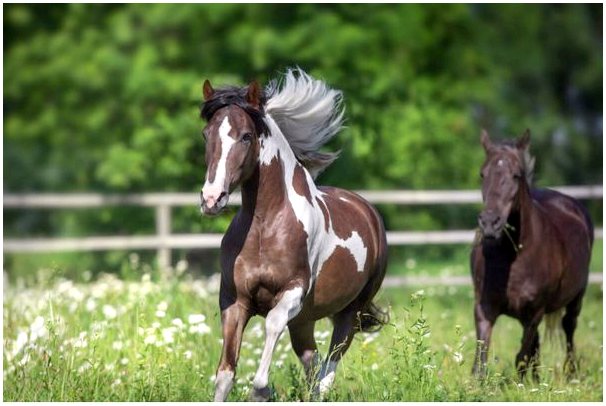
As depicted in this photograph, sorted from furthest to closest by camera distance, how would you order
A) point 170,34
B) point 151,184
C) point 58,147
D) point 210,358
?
1. point 58,147
2. point 170,34
3. point 151,184
4. point 210,358

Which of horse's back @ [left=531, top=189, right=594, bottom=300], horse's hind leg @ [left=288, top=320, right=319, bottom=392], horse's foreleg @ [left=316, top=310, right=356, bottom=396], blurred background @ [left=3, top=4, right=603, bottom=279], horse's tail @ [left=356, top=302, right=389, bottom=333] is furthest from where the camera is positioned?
blurred background @ [left=3, top=4, right=603, bottom=279]

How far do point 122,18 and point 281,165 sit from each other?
40.5ft

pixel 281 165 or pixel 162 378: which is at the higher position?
pixel 281 165

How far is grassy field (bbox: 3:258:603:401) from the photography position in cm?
587

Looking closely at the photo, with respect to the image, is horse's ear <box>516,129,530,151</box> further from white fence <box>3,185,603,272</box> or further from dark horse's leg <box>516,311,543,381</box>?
white fence <box>3,185,603,272</box>

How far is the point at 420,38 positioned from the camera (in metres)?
18.6

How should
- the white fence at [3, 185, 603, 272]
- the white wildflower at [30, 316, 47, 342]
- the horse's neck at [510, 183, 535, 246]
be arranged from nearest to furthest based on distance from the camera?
the white wildflower at [30, 316, 47, 342]
the horse's neck at [510, 183, 535, 246]
the white fence at [3, 185, 603, 272]

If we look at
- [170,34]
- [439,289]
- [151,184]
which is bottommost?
[439,289]

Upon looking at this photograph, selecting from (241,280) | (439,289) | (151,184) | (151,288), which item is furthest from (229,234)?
(151,184)

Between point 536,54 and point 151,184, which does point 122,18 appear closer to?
point 151,184

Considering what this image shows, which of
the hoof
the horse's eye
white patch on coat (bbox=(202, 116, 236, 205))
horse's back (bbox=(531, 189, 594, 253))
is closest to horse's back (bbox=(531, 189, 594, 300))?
horse's back (bbox=(531, 189, 594, 253))

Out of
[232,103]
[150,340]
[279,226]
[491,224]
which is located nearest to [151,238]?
[491,224]

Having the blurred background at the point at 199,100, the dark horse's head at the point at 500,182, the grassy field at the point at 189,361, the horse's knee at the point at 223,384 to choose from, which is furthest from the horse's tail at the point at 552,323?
the blurred background at the point at 199,100

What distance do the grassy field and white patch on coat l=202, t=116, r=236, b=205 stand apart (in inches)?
49.7
